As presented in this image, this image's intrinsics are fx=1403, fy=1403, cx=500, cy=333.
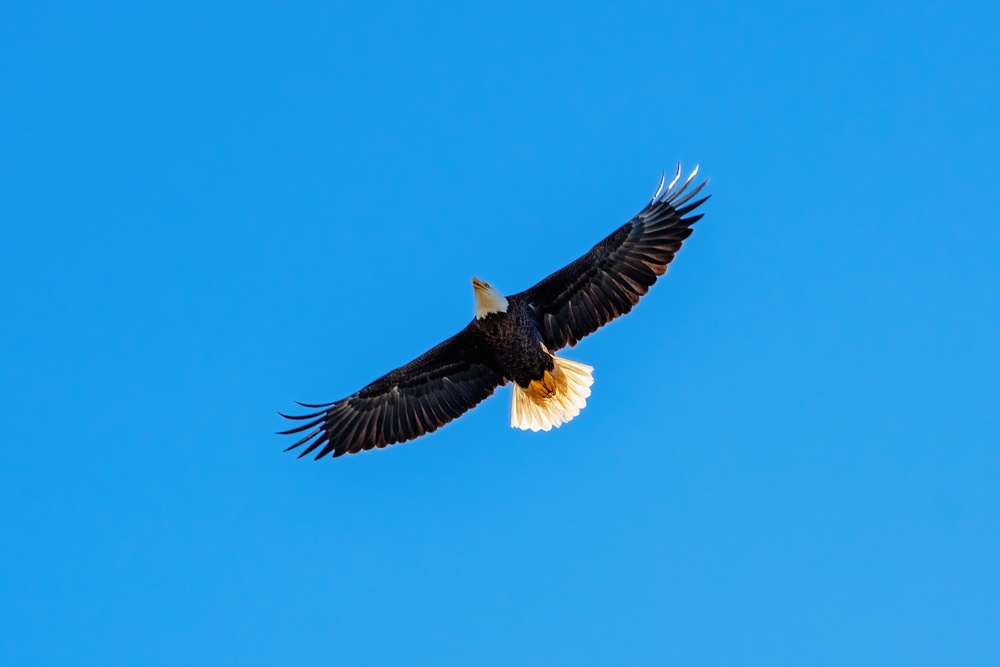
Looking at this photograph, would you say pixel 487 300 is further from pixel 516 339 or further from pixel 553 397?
pixel 553 397

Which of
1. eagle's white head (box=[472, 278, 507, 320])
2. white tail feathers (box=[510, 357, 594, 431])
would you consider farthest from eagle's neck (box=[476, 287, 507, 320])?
white tail feathers (box=[510, 357, 594, 431])

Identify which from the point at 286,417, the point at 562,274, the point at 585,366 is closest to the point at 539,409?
the point at 585,366

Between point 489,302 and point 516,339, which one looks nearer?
point 489,302

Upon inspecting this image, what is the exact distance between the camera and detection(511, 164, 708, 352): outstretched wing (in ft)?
41.3

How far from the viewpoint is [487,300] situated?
40.9 feet

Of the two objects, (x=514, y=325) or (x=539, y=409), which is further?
(x=539, y=409)

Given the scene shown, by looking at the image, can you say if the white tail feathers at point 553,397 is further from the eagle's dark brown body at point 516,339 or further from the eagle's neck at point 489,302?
the eagle's neck at point 489,302

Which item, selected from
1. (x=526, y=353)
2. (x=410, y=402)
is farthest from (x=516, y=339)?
(x=410, y=402)

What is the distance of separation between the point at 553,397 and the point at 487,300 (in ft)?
4.51

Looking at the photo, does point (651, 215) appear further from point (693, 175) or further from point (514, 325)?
point (514, 325)

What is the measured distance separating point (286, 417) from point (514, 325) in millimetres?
2307

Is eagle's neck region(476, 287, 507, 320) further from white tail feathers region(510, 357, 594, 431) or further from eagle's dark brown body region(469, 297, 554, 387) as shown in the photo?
white tail feathers region(510, 357, 594, 431)

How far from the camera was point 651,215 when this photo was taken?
1268 cm

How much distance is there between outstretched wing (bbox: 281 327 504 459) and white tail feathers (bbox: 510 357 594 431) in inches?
15.5
